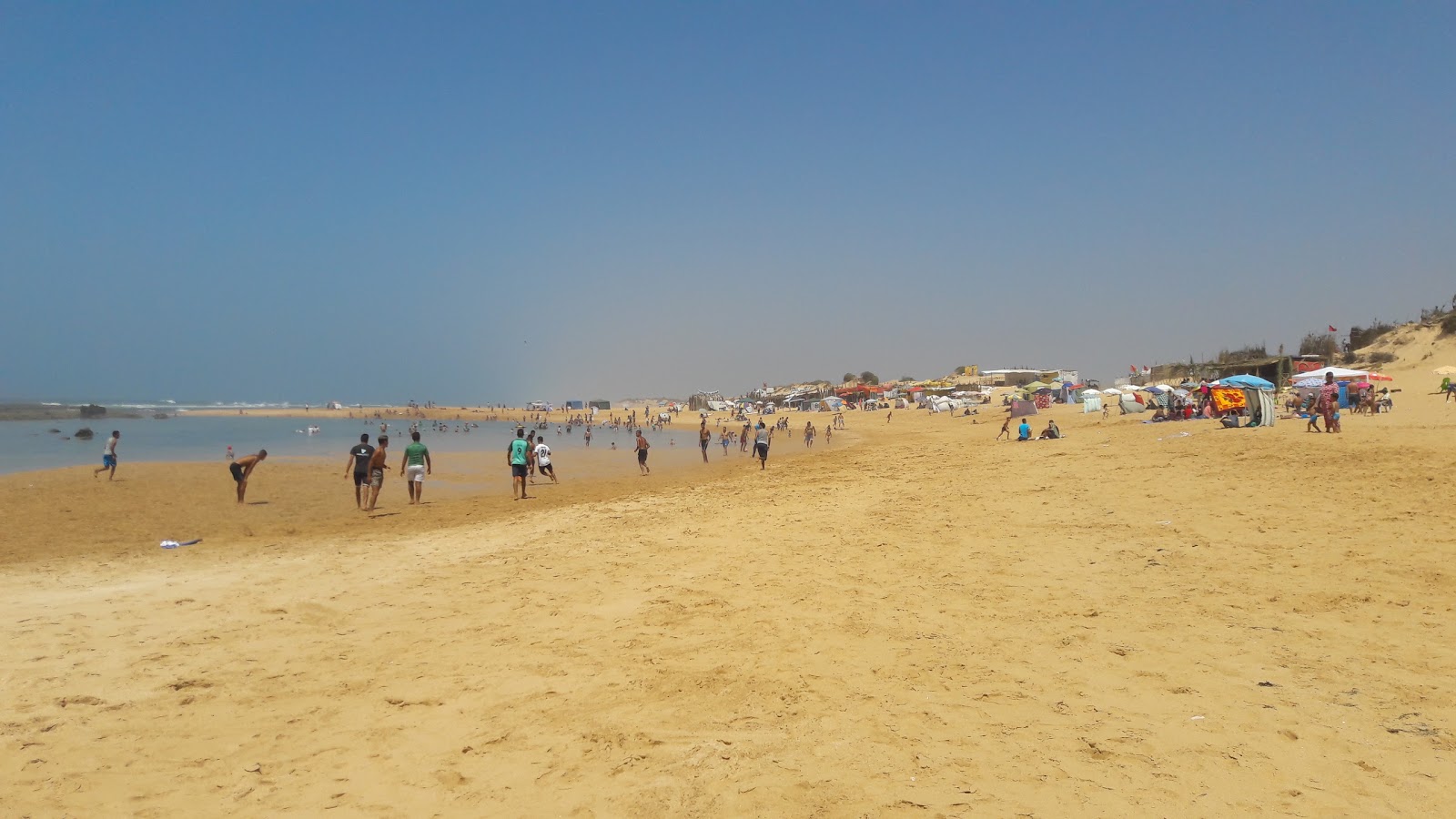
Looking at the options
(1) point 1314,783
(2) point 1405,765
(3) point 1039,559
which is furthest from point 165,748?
(3) point 1039,559

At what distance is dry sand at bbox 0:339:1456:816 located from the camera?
3676mm

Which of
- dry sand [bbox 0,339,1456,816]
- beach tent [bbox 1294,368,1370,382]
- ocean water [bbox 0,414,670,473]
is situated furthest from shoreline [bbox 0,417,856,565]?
beach tent [bbox 1294,368,1370,382]

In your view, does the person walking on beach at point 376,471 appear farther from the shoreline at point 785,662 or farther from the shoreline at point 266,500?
the shoreline at point 785,662

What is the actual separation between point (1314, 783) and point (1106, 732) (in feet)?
2.88

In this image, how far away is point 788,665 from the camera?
17.3 ft

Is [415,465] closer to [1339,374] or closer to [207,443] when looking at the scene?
[1339,374]

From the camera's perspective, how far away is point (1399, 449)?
39.2 feet

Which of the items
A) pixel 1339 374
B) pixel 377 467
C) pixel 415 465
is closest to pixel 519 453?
pixel 415 465

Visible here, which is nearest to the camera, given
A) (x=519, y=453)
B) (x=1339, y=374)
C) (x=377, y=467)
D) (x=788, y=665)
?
(x=788, y=665)

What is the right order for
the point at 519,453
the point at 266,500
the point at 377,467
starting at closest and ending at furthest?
1. the point at 377,467
2. the point at 519,453
3. the point at 266,500

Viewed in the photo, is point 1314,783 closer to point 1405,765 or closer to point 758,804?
point 1405,765

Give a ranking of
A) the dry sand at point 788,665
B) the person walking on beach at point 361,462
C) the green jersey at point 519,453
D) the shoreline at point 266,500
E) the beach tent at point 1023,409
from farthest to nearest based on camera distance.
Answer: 1. the beach tent at point 1023,409
2. the green jersey at point 519,453
3. the person walking on beach at point 361,462
4. the shoreline at point 266,500
5. the dry sand at point 788,665

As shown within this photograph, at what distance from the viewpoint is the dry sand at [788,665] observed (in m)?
3.68

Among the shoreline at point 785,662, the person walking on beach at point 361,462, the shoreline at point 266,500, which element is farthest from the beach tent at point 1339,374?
the person walking on beach at point 361,462
